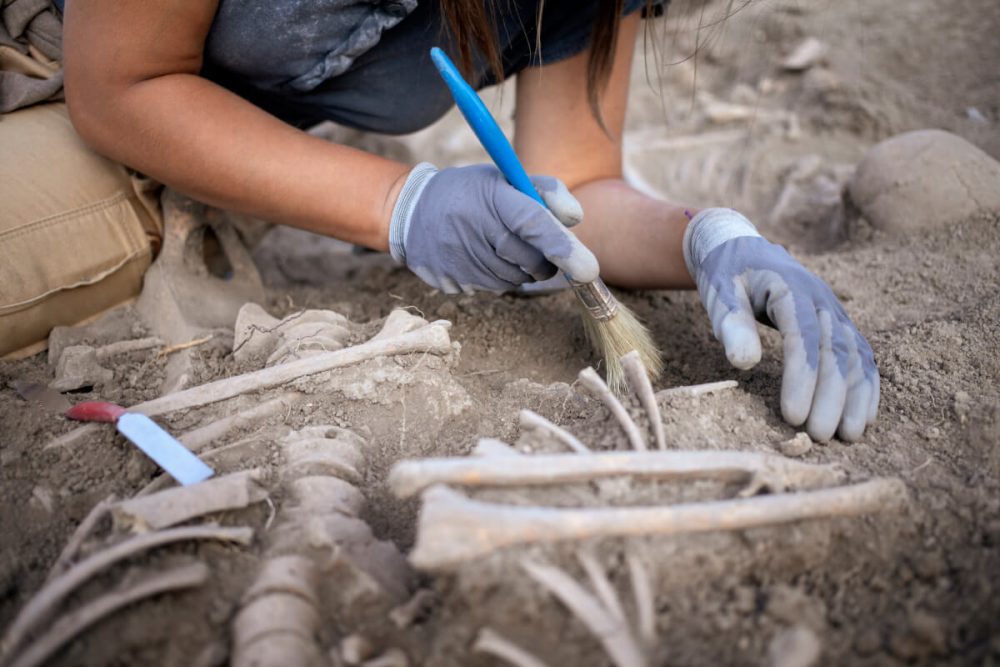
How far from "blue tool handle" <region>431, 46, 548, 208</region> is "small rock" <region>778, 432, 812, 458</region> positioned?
2.45ft

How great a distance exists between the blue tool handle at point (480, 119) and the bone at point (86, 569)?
0.92m

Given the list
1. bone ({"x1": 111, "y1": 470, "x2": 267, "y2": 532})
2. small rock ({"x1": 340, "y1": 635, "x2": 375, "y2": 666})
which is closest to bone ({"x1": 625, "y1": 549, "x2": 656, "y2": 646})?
small rock ({"x1": 340, "y1": 635, "x2": 375, "y2": 666})

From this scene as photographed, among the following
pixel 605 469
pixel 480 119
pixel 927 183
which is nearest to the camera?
pixel 605 469

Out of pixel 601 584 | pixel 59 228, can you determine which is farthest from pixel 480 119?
pixel 59 228

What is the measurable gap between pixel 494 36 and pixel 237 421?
3.70ft

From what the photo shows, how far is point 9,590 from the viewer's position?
1.18m

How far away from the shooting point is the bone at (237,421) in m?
1.40

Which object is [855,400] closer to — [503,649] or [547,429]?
[547,429]

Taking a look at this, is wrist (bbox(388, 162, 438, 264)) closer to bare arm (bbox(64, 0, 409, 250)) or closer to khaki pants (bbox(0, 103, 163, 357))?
Answer: bare arm (bbox(64, 0, 409, 250))

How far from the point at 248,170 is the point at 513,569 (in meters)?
1.25

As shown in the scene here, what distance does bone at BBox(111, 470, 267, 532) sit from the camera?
1133mm

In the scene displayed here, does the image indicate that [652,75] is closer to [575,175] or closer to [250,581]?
[575,175]

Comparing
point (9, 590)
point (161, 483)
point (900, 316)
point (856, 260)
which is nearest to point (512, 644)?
point (161, 483)

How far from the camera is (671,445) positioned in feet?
4.20
